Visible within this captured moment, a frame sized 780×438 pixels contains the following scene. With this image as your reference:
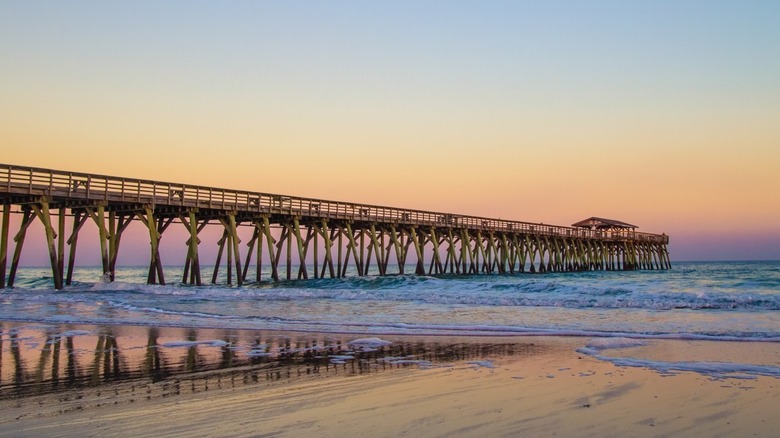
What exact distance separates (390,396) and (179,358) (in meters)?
3.68

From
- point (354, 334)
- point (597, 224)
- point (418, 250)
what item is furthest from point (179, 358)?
point (597, 224)

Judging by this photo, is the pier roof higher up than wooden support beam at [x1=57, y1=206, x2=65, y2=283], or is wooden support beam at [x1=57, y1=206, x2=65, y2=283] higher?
Result: the pier roof

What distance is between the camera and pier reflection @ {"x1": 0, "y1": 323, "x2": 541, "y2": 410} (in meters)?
6.36

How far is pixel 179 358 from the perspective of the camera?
324 inches

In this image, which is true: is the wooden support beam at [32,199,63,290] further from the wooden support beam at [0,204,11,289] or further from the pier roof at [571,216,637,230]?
the pier roof at [571,216,637,230]

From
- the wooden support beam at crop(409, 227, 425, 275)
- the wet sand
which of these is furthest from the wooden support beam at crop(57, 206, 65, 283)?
the wooden support beam at crop(409, 227, 425, 275)

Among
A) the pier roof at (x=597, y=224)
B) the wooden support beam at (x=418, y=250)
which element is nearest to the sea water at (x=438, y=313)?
the wooden support beam at (x=418, y=250)

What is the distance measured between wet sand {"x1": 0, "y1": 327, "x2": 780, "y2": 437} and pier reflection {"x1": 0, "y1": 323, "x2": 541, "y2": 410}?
0.03m

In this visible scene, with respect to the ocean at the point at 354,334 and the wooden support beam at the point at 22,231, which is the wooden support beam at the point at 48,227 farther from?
the ocean at the point at 354,334

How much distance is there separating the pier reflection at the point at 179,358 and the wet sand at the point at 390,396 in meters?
0.03

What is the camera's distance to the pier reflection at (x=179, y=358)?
250 inches

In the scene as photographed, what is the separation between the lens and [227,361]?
8016 millimetres

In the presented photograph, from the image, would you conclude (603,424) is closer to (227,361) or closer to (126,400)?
(126,400)

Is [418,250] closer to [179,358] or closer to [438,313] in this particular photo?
[438,313]
